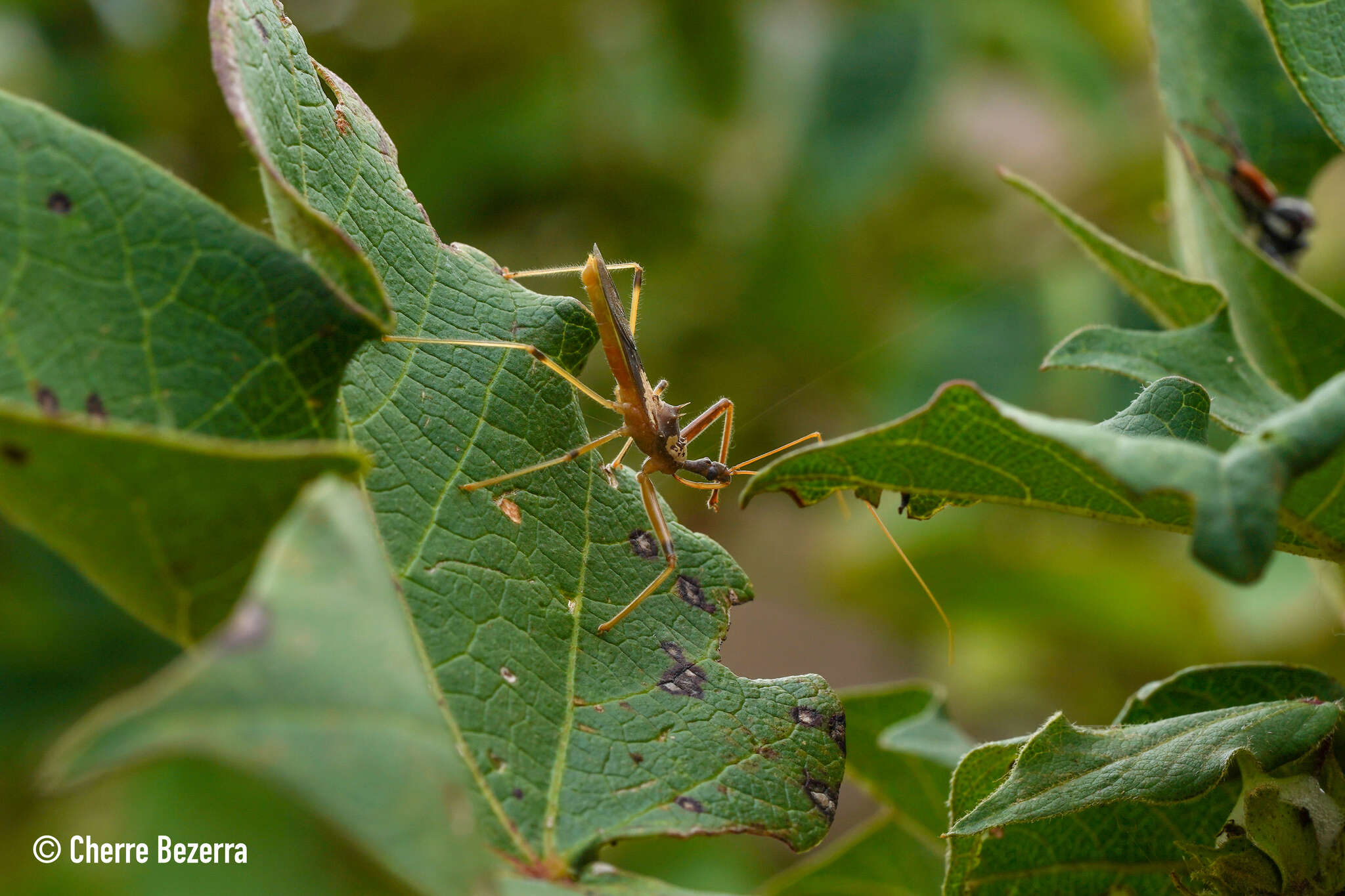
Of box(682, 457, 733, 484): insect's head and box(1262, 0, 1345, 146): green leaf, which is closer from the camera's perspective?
box(1262, 0, 1345, 146): green leaf


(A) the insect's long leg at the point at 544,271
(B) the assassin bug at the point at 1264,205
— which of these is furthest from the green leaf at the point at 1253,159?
(A) the insect's long leg at the point at 544,271

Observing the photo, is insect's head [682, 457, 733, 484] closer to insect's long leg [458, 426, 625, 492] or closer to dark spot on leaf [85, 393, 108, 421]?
insect's long leg [458, 426, 625, 492]

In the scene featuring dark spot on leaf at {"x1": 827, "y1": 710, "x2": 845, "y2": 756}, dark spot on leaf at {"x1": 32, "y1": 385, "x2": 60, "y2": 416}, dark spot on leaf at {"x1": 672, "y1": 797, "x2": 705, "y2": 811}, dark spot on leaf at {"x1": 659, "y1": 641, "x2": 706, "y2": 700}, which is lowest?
dark spot on leaf at {"x1": 827, "y1": 710, "x2": 845, "y2": 756}

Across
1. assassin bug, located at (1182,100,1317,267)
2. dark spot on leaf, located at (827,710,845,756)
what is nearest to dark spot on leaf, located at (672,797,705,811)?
dark spot on leaf, located at (827,710,845,756)

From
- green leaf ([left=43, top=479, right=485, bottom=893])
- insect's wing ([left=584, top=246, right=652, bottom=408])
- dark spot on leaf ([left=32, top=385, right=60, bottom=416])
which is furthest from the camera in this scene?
insect's wing ([left=584, top=246, right=652, bottom=408])

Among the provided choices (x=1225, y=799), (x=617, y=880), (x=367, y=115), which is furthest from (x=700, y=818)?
(x=367, y=115)

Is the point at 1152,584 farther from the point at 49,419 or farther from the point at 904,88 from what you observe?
the point at 49,419

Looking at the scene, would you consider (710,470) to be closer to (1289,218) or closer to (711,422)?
(711,422)
